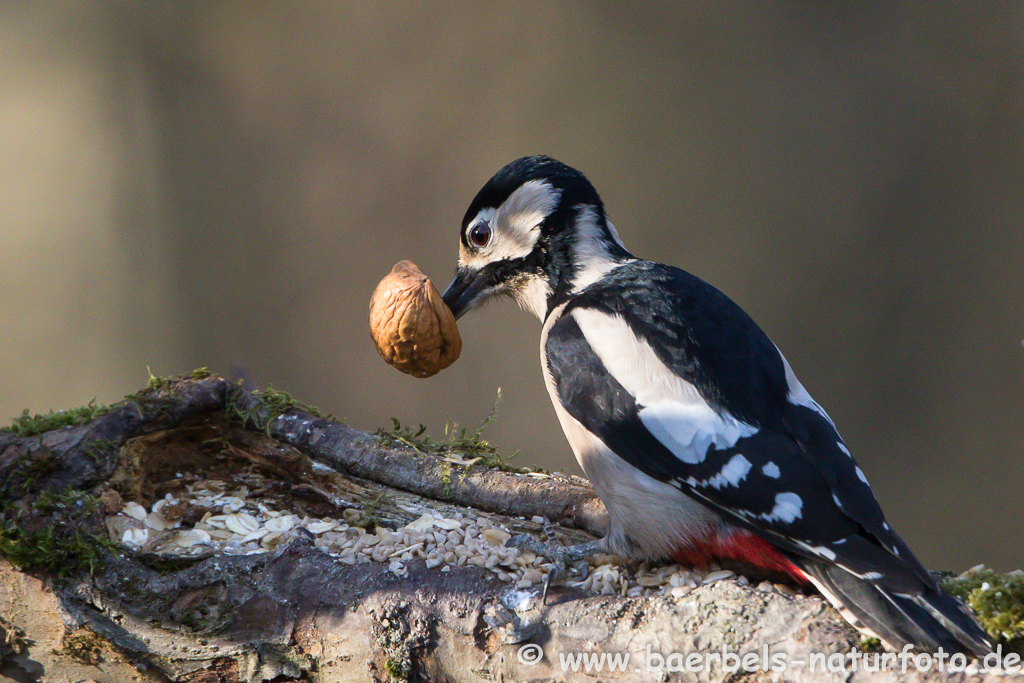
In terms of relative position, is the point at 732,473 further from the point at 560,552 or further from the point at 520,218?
the point at 520,218

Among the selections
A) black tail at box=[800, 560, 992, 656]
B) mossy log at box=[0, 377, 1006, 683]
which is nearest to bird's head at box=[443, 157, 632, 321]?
mossy log at box=[0, 377, 1006, 683]

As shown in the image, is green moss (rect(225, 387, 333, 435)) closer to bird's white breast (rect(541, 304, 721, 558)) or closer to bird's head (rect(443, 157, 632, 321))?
bird's head (rect(443, 157, 632, 321))

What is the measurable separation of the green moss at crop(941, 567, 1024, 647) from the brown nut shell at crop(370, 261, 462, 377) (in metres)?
1.02

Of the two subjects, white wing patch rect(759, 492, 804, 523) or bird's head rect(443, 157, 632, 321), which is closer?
white wing patch rect(759, 492, 804, 523)

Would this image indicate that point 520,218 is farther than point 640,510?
Yes

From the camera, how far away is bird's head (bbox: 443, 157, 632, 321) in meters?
1.59

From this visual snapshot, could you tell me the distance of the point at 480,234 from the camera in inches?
66.4

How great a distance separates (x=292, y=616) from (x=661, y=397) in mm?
688

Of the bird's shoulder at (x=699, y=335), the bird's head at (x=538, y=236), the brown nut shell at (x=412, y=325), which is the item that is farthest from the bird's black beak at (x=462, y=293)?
the bird's shoulder at (x=699, y=335)

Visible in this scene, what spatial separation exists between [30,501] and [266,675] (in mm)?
492

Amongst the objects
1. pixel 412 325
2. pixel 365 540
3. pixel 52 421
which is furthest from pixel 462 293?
pixel 52 421

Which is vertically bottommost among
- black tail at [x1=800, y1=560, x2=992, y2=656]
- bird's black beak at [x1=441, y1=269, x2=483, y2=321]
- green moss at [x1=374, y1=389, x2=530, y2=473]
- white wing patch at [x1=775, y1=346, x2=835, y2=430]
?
black tail at [x1=800, y1=560, x2=992, y2=656]

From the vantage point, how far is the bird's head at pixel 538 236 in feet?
5.21

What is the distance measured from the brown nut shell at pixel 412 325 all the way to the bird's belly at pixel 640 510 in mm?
367
